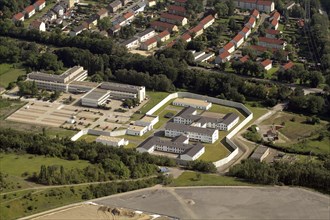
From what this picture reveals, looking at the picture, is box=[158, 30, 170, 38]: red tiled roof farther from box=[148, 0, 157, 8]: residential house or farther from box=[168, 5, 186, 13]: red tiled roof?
box=[148, 0, 157, 8]: residential house

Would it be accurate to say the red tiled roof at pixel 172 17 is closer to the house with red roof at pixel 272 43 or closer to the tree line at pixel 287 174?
the house with red roof at pixel 272 43

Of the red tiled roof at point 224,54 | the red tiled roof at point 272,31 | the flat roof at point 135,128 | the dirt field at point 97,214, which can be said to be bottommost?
the flat roof at point 135,128

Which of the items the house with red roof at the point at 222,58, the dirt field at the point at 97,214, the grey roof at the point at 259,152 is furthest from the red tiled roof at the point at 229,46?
the dirt field at the point at 97,214

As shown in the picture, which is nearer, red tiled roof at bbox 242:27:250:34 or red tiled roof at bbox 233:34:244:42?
red tiled roof at bbox 233:34:244:42

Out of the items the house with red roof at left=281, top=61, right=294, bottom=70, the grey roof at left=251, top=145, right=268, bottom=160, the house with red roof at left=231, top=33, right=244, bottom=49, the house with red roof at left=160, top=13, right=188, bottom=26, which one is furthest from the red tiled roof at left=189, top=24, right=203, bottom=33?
the grey roof at left=251, top=145, right=268, bottom=160

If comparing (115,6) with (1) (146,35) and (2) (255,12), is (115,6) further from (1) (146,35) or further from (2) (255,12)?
(2) (255,12)
